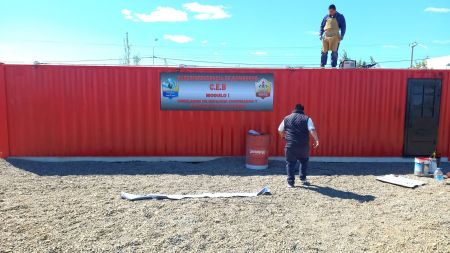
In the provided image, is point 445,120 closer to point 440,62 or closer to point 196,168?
point 196,168

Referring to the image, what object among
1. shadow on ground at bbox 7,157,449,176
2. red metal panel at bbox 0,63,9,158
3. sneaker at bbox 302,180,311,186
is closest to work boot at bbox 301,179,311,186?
sneaker at bbox 302,180,311,186

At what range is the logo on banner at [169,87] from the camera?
8758 millimetres

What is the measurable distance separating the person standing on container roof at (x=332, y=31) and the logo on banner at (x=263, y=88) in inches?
69.7

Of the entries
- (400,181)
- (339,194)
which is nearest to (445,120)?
(400,181)

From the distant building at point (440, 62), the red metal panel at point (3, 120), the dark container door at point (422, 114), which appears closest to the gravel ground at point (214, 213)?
the red metal panel at point (3, 120)

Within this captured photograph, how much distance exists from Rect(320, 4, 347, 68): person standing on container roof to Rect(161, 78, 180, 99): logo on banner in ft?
13.1

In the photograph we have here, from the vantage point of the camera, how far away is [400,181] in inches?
282

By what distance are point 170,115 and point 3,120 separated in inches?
159

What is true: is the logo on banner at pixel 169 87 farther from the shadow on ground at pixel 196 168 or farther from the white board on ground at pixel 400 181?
the white board on ground at pixel 400 181

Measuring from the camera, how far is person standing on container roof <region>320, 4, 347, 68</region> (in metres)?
9.18

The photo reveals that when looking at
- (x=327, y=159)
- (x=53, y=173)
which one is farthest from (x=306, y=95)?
(x=53, y=173)

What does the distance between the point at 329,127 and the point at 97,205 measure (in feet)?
19.5

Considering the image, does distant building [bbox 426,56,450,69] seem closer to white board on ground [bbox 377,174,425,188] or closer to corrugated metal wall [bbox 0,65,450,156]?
corrugated metal wall [bbox 0,65,450,156]

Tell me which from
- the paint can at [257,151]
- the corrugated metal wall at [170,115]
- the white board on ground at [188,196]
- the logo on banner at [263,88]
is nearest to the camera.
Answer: the white board on ground at [188,196]
